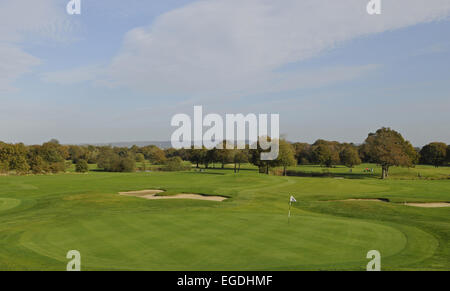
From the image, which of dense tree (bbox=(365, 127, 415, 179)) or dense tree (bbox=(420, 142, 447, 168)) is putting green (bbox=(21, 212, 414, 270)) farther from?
dense tree (bbox=(420, 142, 447, 168))

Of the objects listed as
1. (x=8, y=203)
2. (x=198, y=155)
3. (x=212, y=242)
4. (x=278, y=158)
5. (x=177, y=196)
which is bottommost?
(x=177, y=196)

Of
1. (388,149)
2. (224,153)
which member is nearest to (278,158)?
(388,149)

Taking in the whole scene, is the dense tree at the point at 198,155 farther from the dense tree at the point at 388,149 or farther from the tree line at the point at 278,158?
the dense tree at the point at 388,149

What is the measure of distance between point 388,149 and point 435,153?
63.3 m

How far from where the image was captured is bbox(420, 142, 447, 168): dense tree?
122625 mm

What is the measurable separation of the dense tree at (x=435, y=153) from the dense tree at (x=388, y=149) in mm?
52377

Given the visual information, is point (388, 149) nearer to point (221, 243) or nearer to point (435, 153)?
point (435, 153)

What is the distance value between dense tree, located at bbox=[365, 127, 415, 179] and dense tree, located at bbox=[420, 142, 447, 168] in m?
52.4

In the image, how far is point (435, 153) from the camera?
124 meters

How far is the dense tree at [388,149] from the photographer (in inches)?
2982

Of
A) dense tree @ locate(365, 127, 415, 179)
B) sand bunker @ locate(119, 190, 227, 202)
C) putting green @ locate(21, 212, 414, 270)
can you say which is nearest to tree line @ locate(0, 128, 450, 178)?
dense tree @ locate(365, 127, 415, 179)
